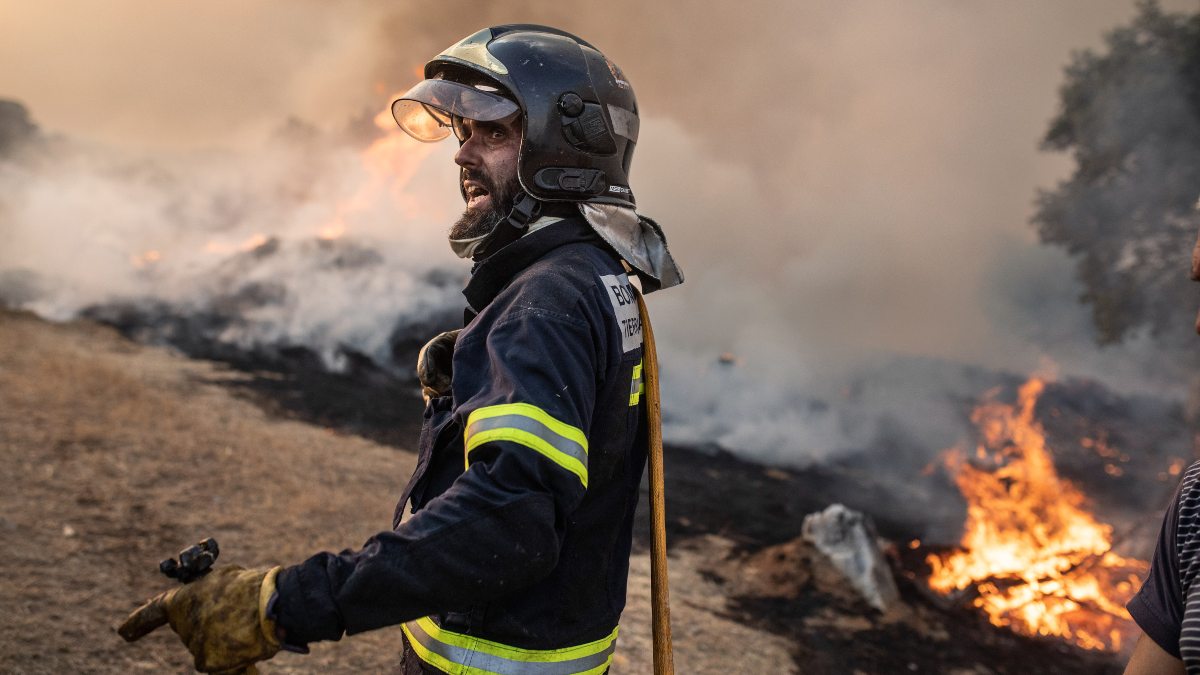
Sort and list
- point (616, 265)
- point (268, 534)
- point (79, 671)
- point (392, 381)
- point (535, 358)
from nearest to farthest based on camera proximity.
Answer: point (535, 358)
point (616, 265)
point (79, 671)
point (268, 534)
point (392, 381)

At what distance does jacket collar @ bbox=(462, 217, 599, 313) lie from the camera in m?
2.05

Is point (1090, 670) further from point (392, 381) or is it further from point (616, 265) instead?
point (392, 381)

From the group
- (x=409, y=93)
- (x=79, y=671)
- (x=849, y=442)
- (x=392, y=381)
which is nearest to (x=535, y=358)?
(x=409, y=93)

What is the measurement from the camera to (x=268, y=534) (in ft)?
19.4

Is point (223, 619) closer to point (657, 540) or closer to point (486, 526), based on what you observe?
point (486, 526)

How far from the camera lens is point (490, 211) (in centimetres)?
231

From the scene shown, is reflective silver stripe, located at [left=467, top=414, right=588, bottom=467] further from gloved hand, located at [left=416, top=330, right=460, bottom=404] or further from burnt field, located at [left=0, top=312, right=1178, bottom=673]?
burnt field, located at [left=0, top=312, right=1178, bottom=673]

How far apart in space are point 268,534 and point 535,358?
5.21 metres

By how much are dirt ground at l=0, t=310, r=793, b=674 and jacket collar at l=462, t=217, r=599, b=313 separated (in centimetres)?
326

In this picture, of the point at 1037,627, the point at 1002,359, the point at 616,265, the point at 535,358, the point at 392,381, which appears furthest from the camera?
the point at 1002,359

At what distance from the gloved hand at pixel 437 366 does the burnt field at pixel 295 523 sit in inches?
116

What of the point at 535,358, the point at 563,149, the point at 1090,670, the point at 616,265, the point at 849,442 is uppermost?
the point at 563,149

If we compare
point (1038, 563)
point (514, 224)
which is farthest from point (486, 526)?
point (1038, 563)

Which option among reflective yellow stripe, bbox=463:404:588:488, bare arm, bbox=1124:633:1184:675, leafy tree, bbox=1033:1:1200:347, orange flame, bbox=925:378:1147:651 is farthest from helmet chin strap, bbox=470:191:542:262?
leafy tree, bbox=1033:1:1200:347
